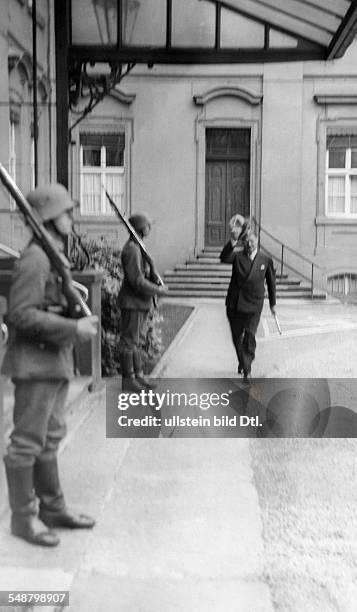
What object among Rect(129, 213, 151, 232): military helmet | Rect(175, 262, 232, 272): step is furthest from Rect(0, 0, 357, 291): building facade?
Rect(129, 213, 151, 232): military helmet

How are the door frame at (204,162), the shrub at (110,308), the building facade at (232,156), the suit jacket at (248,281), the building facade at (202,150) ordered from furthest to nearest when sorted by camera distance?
the door frame at (204,162), the building facade at (232,156), the suit jacket at (248,281), the shrub at (110,308), the building facade at (202,150)

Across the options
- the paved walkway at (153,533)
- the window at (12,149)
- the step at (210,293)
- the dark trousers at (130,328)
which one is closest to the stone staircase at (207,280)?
the step at (210,293)

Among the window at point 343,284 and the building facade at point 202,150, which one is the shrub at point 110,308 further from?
the window at point 343,284

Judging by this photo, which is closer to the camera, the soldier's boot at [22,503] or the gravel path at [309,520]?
the gravel path at [309,520]

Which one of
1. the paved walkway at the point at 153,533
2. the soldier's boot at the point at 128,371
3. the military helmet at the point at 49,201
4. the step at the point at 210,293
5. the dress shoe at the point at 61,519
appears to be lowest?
the paved walkway at the point at 153,533

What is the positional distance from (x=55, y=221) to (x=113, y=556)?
976 millimetres

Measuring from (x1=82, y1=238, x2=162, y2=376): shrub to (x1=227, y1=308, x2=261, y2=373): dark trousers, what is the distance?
61cm

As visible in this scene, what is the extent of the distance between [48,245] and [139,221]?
7.61 feet

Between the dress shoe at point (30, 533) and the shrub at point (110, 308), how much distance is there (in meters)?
2.79

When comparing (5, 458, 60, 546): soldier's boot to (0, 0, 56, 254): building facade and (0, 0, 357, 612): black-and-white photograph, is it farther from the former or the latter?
(0, 0, 56, 254): building facade

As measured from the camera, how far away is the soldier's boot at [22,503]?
2.24 metres

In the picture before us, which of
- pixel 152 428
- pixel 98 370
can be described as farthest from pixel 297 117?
pixel 152 428

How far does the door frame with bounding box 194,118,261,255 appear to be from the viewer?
864cm

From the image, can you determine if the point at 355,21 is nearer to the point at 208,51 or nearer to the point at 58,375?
the point at 208,51
